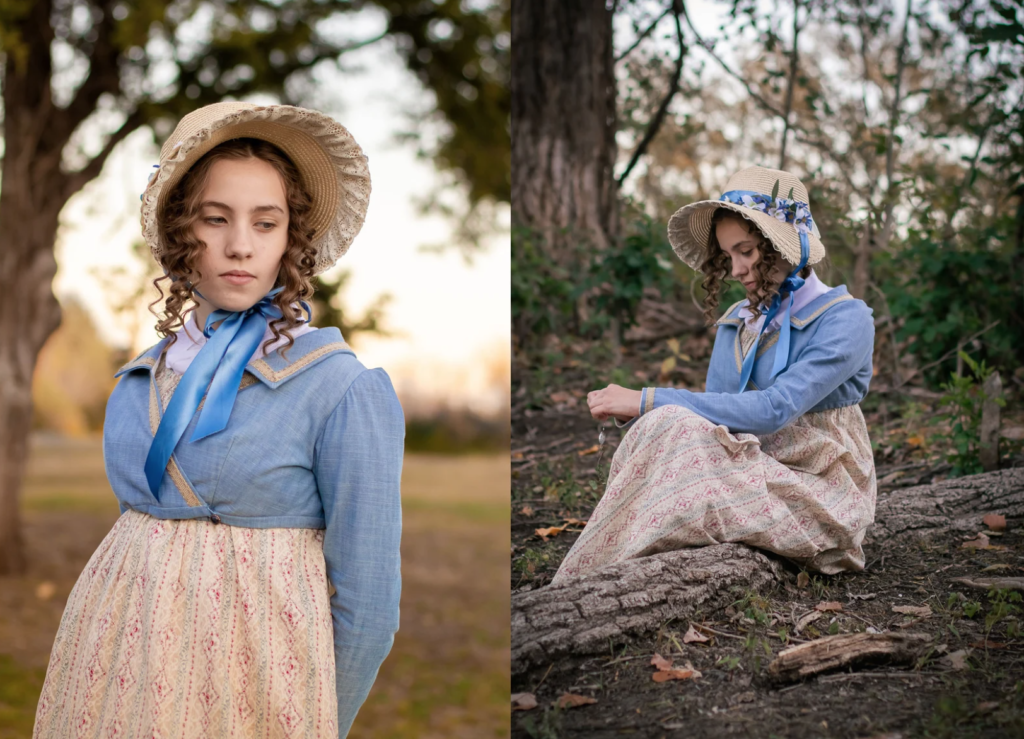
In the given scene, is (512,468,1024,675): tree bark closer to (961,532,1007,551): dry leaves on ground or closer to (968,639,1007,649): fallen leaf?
(968,639,1007,649): fallen leaf

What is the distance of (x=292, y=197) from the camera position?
6.10 ft

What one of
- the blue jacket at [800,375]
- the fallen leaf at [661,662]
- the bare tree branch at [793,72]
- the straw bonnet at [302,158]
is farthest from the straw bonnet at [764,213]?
the fallen leaf at [661,662]

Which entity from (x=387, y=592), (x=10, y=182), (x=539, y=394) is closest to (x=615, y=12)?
(x=539, y=394)

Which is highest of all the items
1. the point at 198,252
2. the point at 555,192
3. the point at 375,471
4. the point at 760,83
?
the point at 760,83

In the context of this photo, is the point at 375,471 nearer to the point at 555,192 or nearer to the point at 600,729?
the point at 600,729

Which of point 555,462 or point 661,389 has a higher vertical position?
point 661,389

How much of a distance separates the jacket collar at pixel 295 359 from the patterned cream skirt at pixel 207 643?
287 millimetres

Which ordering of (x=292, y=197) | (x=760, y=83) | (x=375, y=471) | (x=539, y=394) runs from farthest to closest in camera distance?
(x=539, y=394) → (x=760, y=83) → (x=292, y=197) → (x=375, y=471)

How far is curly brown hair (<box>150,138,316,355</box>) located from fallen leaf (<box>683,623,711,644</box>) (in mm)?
1186

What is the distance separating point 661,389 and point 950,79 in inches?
56.0

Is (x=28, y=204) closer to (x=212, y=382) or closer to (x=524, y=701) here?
(x=212, y=382)

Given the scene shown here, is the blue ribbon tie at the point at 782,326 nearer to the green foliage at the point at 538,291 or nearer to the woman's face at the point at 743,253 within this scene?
the woman's face at the point at 743,253

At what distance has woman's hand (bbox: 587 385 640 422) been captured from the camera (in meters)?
2.34

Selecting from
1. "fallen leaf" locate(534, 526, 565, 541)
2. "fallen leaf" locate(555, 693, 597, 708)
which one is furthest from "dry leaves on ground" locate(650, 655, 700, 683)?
"fallen leaf" locate(534, 526, 565, 541)
